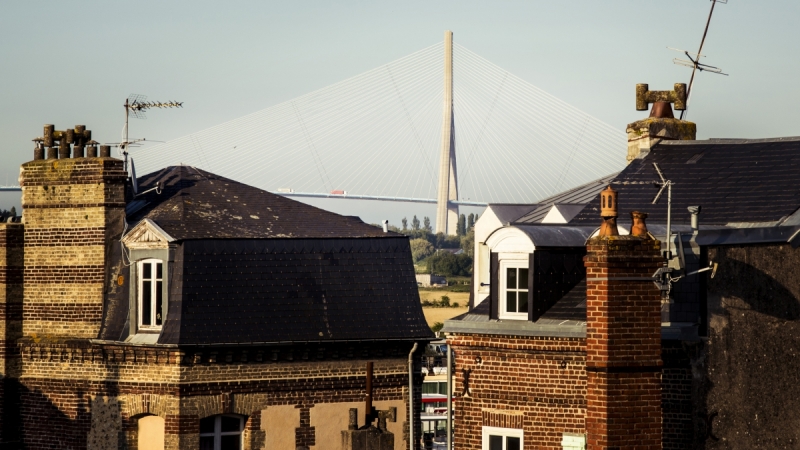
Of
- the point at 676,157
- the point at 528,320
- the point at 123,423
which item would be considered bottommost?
the point at 123,423

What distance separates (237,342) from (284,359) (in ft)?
4.15

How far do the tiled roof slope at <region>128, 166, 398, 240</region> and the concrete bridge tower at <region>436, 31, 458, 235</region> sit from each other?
423 ft

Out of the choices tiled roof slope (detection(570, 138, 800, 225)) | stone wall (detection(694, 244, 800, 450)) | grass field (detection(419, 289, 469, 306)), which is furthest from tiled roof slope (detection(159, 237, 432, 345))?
grass field (detection(419, 289, 469, 306))

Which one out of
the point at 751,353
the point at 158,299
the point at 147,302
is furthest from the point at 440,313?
the point at 751,353

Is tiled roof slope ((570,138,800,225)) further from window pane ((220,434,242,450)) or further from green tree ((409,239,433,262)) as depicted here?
green tree ((409,239,433,262))

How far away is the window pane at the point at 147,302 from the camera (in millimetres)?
30344

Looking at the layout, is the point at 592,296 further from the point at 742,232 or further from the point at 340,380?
the point at 340,380

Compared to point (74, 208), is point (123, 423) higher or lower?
lower

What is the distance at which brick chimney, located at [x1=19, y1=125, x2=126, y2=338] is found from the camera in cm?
3134

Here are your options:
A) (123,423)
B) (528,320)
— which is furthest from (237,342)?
(528,320)

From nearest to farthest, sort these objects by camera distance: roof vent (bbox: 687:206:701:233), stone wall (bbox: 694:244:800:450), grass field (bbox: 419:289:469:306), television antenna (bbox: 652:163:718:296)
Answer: television antenna (bbox: 652:163:718:296), stone wall (bbox: 694:244:800:450), roof vent (bbox: 687:206:701:233), grass field (bbox: 419:289:469:306)

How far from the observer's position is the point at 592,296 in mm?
18250

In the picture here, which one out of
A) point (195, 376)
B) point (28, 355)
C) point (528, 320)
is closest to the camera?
point (528, 320)

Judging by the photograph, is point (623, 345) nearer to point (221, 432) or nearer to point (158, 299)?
point (221, 432)
